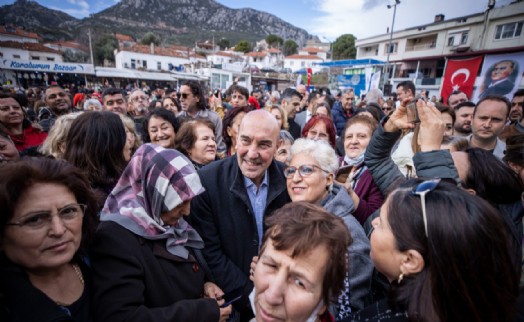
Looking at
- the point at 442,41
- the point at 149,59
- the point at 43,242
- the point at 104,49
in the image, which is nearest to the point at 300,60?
the point at 149,59

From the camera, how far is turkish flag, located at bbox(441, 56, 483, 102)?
52.9 feet

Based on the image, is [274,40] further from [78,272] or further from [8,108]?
[78,272]

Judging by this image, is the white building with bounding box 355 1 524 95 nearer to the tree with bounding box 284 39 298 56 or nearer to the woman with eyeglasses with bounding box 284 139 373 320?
the woman with eyeglasses with bounding box 284 139 373 320

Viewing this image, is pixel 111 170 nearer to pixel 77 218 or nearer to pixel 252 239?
pixel 77 218

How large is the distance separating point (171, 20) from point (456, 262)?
15920 cm

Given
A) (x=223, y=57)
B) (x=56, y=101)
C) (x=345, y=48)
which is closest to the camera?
(x=56, y=101)

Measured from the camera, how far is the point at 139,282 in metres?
1.36

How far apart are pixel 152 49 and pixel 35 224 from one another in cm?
6039

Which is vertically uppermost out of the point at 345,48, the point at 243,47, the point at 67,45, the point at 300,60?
the point at 243,47

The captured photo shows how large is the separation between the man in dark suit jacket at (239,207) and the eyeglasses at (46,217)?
971mm

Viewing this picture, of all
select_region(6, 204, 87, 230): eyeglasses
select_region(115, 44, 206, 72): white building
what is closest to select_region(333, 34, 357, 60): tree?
select_region(115, 44, 206, 72): white building

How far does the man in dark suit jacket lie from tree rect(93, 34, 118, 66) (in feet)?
217

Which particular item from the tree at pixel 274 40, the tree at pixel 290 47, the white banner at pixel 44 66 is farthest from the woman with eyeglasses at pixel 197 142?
the tree at pixel 274 40

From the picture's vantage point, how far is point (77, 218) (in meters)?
1.33
